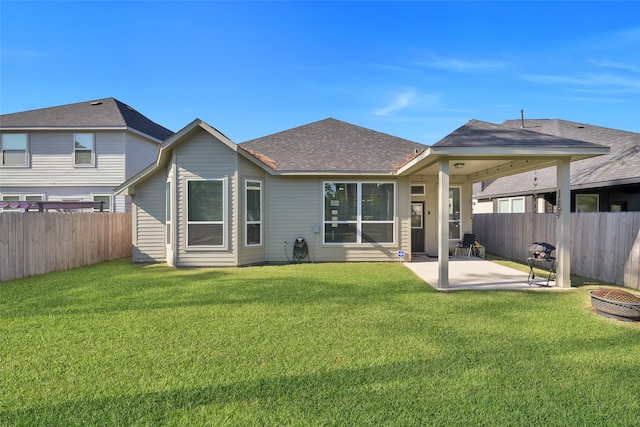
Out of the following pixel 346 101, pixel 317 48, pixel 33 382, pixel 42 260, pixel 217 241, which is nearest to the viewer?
pixel 33 382

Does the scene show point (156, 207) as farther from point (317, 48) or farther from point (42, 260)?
point (317, 48)

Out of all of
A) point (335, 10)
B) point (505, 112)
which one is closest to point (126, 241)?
point (335, 10)

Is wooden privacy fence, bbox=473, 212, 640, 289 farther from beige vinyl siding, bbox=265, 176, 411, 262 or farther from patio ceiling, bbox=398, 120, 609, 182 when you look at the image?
beige vinyl siding, bbox=265, 176, 411, 262

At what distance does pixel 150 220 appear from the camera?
10273mm

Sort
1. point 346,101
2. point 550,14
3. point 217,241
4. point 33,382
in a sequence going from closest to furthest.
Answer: point 33,382, point 217,241, point 550,14, point 346,101

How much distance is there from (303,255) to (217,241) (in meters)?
2.64

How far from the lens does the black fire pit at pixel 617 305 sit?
4.64 m

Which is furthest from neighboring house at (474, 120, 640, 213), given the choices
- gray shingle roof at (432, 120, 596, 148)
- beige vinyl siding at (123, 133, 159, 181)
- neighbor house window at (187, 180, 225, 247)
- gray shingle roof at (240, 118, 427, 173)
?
beige vinyl siding at (123, 133, 159, 181)

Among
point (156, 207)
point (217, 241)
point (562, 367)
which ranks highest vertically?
point (156, 207)

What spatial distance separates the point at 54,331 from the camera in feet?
13.9

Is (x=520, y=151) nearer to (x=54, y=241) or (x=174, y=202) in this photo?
(x=174, y=202)

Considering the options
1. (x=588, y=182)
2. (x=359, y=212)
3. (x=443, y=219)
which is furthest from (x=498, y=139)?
(x=588, y=182)

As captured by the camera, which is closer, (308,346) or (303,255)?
(308,346)

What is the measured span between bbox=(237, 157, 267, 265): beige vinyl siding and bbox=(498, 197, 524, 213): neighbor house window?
11.6 metres
